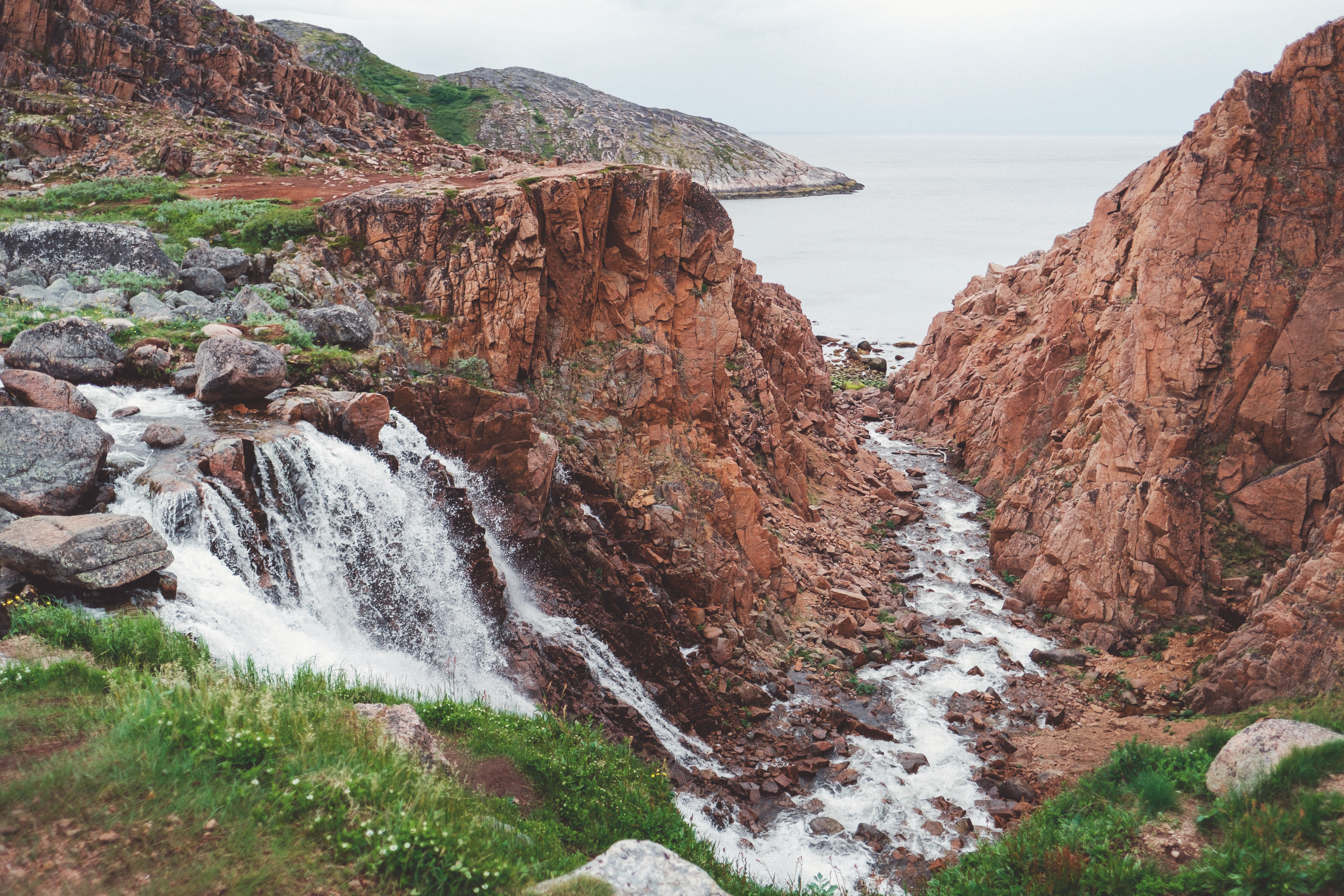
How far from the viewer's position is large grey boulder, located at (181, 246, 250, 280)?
1984cm

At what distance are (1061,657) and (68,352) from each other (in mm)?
23030

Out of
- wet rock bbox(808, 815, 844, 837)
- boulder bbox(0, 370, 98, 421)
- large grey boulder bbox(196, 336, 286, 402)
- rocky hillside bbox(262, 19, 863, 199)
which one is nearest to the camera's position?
boulder bbox(0, 370, 98, 421)

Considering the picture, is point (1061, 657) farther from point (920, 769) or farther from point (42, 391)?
point (42, 391)

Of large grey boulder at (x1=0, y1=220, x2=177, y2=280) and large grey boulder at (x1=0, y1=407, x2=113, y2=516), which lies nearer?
large grey boulder at (x1=0, y1=407, x2=113, y2=516)

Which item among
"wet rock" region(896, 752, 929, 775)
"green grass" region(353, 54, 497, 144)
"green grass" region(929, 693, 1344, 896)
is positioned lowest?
"wet rock" region(896, 752, 929, 775)

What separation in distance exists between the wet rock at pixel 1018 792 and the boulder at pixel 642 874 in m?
10.7

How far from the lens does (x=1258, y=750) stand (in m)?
9.55

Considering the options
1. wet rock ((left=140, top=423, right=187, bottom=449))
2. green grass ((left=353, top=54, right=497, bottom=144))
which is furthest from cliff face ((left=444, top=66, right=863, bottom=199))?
wet rock ((left=140, top=423, right=187, bottom=449))

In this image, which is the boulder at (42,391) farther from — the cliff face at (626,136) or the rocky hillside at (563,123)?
the cliff face at (626,136)

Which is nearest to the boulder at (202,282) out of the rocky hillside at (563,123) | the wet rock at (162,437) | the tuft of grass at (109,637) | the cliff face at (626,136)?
the wet rock at (162,437)

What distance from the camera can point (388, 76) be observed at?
10769cm

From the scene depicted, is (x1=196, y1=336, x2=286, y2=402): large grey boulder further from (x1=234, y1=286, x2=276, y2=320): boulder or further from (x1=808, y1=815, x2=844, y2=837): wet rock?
(x1=808, y1=815, x2=844, y2=837): wet rock

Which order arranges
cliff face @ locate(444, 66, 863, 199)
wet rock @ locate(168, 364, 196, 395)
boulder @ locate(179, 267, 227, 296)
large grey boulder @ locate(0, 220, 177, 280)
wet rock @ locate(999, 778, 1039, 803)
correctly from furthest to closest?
cliff face @ locate(444, 66, 863, 199) → boulder @ locate(179, 267, 227, 296) → large grey boulder @ locate(0, 220, 177, 280) → wet rock @ locate(168, 364, 196, 395) → wet rock @ locate(999, 778, 1039, 803)

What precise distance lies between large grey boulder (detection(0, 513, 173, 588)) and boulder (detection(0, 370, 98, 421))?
3.56m
